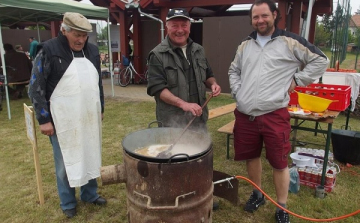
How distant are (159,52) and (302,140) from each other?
3330 millimetres

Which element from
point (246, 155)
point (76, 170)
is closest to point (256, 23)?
point (246, 155)

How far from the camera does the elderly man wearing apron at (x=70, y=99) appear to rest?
2254 mm

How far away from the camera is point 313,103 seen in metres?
2.95

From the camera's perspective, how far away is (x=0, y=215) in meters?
2.71

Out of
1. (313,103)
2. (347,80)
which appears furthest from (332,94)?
(347,80)

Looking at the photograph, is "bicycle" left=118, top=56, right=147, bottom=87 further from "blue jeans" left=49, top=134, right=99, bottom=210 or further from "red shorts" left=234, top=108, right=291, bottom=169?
"red shorts" left=234, top=108, right=291, bottom=169

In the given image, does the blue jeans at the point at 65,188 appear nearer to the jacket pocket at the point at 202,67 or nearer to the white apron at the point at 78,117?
the white apron at the point at 78,117

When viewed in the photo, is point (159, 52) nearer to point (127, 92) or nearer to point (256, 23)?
point (256, 23)

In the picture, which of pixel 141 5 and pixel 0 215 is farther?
pixel 141 5

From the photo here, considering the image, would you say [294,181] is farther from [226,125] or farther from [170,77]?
[170,77]

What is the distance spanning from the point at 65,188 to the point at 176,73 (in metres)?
1.45

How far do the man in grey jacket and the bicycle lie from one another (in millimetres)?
8101

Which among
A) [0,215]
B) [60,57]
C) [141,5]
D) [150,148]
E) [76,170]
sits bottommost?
[0,215]

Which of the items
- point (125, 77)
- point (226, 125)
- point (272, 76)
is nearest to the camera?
point (272, 76)
